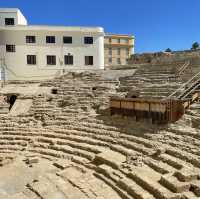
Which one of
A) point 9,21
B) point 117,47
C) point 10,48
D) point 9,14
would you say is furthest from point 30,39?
point 117,47

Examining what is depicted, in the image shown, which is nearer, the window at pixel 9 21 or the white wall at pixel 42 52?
the white wall at pixel 42 52

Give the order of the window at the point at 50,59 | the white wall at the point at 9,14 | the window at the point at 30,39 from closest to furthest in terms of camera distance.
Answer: the white wall at the point at 9,14
the window at the point at 30,39
the window at the point at 50,59

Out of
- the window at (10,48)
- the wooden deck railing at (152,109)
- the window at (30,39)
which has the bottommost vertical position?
the wooden deck railing at (152,109)

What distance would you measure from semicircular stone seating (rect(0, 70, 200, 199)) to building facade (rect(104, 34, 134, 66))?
41.0m

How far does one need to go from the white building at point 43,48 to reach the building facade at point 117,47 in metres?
29.3

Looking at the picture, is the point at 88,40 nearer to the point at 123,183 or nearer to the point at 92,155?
the point at 92,155

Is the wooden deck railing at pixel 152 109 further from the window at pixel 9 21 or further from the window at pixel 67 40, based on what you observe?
the window at pixel 9 21

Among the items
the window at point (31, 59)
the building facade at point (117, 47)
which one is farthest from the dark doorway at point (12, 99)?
the building facade at point (117, 47)

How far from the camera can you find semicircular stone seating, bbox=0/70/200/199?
11.0 metres

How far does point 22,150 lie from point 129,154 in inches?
276

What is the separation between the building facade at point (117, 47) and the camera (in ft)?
206

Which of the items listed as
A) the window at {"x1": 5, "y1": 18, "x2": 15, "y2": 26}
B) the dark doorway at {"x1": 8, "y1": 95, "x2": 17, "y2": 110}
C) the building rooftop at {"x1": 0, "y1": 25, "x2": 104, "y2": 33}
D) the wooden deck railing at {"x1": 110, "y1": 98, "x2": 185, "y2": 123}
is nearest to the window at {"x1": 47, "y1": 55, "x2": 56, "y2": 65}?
the building rooftop at {"x1": 0, "y1": 25, "x2": 104, "y2": 33}

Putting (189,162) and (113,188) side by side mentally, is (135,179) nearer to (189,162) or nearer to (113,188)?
(113,188)

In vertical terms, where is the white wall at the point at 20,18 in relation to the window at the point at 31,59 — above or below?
above
